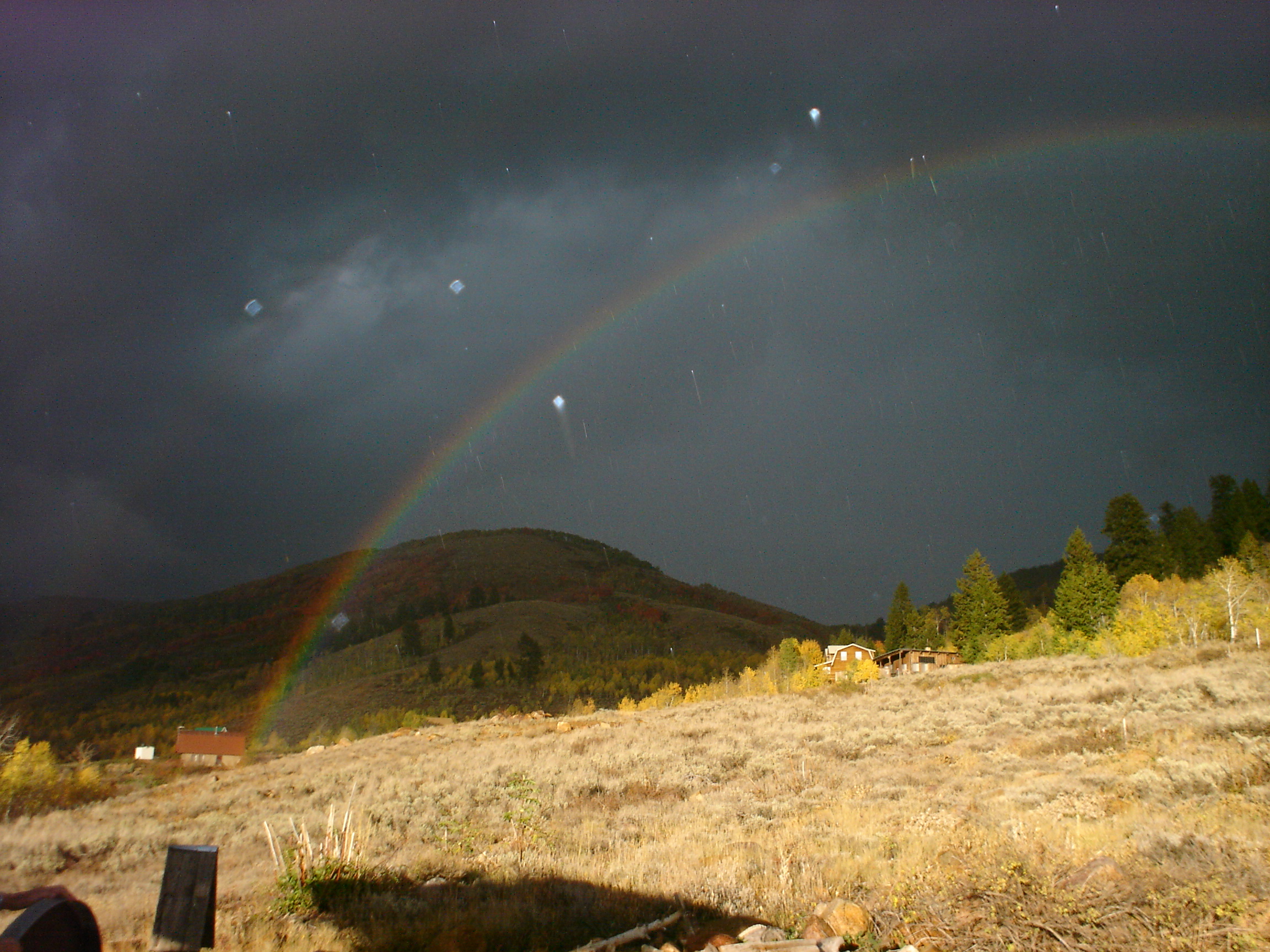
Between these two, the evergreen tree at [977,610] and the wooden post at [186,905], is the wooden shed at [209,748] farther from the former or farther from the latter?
the evergreen tree at [977,610]

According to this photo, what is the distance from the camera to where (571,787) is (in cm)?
1806

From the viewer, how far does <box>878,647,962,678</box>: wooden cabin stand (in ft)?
226

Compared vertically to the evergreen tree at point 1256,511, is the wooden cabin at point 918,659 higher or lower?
lower

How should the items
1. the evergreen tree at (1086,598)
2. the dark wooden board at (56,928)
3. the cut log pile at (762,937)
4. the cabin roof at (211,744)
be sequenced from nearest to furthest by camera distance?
the dark wooden board at (56,928)
the cut log pile at (762,937)
the cabin roof at (211,744)
the evergreen tree at (1086,598)

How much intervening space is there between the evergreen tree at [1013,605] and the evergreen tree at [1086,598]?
12868 mm

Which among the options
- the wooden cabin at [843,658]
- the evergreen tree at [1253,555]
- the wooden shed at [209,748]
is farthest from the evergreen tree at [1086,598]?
the wooden shed at [209,748]

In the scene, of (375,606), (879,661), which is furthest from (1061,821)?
(375,606)

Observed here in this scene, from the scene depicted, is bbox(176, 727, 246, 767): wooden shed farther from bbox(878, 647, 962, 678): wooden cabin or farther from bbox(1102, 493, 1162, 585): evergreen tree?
bbox(1102, 493, 1162, 585): evergreen tree

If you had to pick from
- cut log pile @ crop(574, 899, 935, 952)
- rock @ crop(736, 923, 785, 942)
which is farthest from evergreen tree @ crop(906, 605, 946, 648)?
rock @ crop(736, 923, 785, 942)

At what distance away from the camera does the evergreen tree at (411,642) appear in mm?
133125

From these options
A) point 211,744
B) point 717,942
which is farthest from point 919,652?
point 717,942

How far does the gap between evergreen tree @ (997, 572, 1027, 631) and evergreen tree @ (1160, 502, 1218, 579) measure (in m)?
14.9

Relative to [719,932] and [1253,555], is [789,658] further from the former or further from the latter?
[719,932]

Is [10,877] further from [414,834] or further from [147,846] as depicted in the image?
[414,834]
